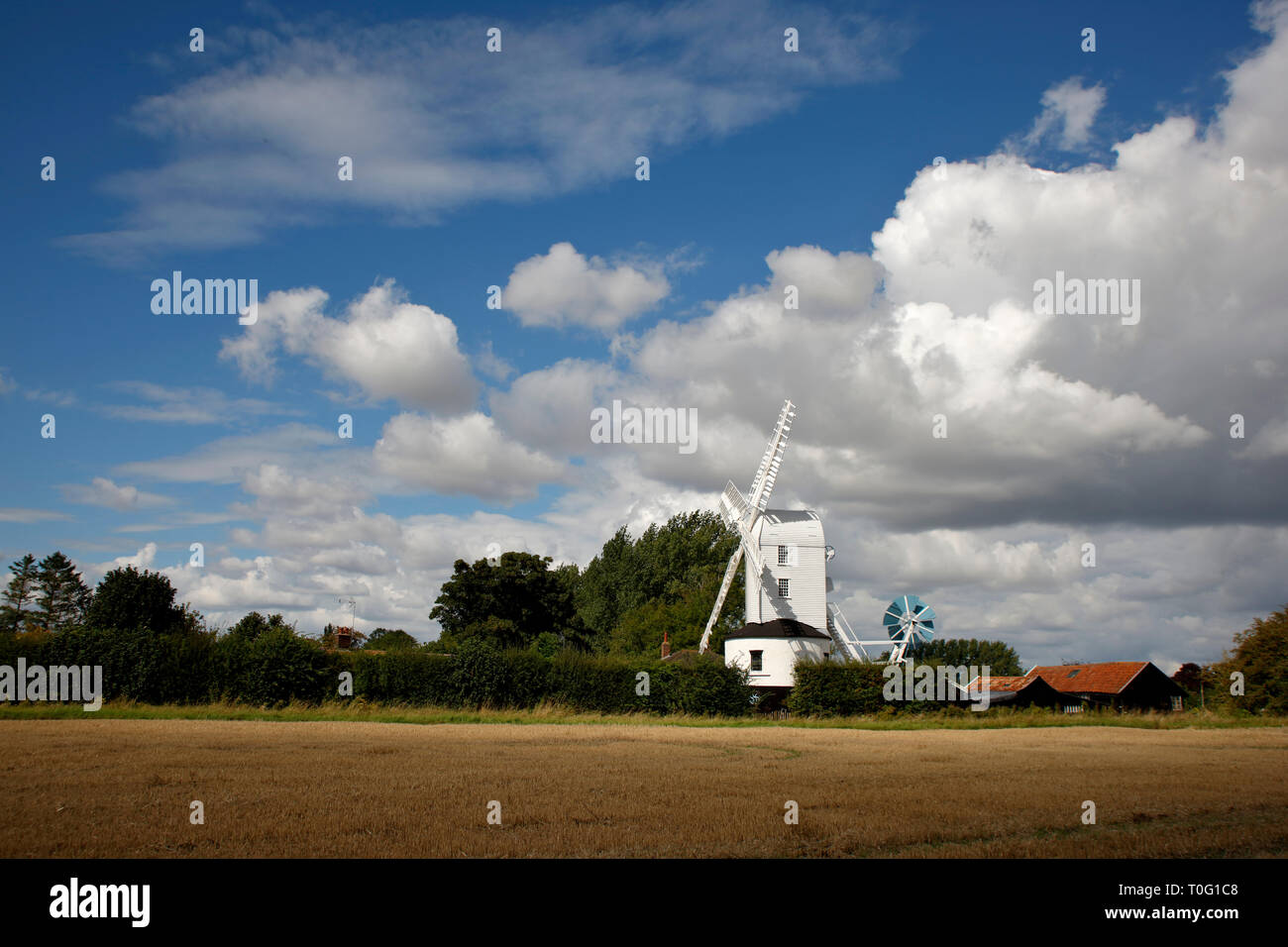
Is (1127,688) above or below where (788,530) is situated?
below

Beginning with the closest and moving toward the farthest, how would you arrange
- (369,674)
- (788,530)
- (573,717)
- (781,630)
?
1. (573,717)
2. (369,674)
3. (781,630)
4. (788,530)

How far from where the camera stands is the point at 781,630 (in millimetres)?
48438

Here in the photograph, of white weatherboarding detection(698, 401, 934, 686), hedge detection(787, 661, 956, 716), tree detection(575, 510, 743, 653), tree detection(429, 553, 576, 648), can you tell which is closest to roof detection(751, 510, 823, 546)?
white weatherboarding detection(698, 401, 934, 686)

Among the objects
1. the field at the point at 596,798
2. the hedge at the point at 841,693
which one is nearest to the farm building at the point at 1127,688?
the hedge at the point at 841,693

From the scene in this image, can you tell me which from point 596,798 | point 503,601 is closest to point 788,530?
point 503,601

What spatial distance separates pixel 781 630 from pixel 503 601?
22.3 metres

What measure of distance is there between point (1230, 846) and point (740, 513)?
4755cm

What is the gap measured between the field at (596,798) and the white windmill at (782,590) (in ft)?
85.7

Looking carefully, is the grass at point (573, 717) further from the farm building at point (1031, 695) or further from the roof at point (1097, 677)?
the roof at point (1097, 677)

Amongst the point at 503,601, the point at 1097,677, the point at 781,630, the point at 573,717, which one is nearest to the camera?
the point at 573,717

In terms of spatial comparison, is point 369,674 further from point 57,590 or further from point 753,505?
point 57,590
